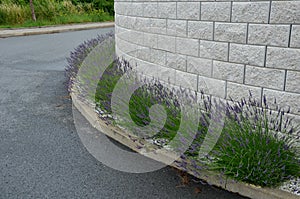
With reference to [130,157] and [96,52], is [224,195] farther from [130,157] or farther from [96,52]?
[96,52]

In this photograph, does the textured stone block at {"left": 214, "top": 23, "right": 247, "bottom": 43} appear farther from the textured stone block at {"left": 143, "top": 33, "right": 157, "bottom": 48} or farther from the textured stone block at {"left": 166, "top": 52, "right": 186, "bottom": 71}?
the textured stone block at {"left": 143, "top": 33, "right": 157, "bottom": 48}

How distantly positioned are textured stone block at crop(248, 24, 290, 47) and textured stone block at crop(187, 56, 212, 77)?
64 cm

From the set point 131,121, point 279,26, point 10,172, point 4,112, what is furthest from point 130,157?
point 4,112

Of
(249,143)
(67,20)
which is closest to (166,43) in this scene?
(249,143)

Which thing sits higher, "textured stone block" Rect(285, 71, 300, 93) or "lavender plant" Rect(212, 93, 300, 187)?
"textured stone block" Rect(285, 71, 300, 93)

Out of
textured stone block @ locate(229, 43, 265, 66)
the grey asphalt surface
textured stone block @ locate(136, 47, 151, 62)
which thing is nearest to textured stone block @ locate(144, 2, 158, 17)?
textured stone block @ locate(136, 47, 151, 62)

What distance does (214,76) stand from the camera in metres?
4.28

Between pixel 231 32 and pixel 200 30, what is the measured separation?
47 centimetres

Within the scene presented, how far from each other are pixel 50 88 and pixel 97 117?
2821 mm

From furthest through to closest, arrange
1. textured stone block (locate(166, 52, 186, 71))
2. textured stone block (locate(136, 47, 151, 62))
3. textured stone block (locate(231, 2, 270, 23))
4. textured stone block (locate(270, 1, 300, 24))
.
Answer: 1. textured stone block (locate(136, 47, 151, 62))
2. textured stone block (locate(166, 52, 186, 71))
3. textured stone block (locate(231, 2, 270, 23))
4. textured stone block (locate(270, 1, 300, 24))

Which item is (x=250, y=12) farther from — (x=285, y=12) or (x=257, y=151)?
(x=257, y=151)

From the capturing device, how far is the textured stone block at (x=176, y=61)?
Result: 4.69 metres

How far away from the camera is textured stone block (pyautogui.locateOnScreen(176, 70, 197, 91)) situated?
15.1ft

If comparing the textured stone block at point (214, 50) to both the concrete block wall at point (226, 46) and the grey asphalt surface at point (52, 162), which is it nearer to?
the concrete block wall at point (226, 46)
